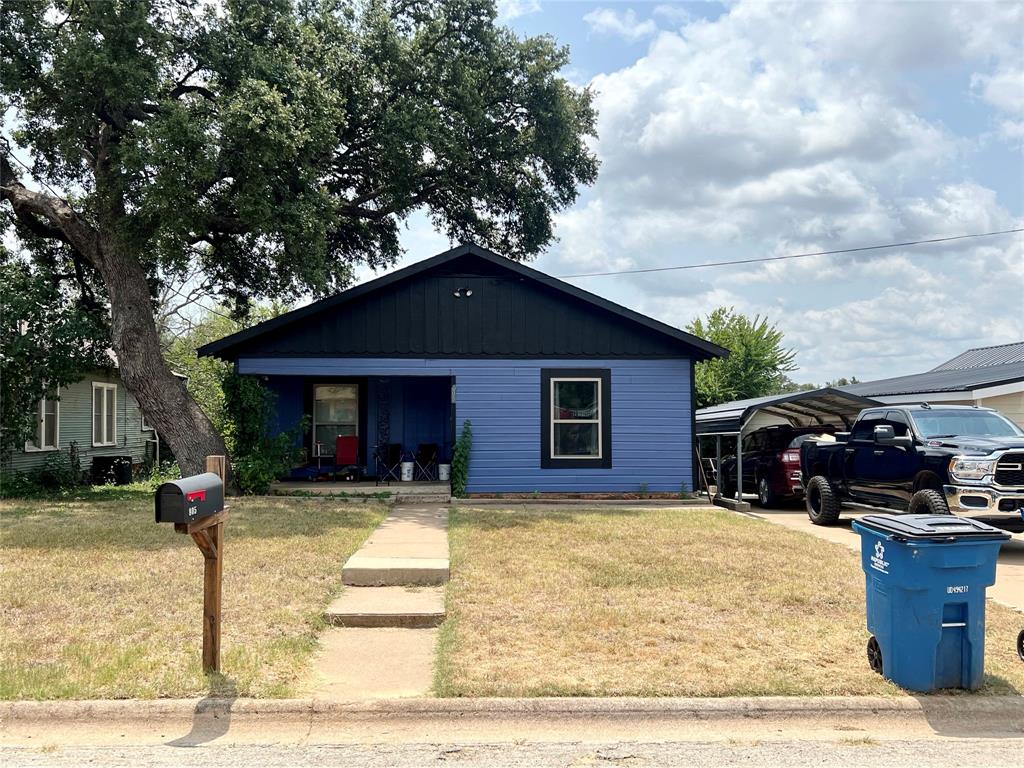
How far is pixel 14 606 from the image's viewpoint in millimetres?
6891

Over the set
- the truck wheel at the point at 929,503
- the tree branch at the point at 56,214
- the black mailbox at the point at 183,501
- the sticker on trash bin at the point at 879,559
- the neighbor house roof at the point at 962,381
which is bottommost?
the truck wheel at the point at 929,503

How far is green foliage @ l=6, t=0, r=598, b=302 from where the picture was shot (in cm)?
1422

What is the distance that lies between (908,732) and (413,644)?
10.7ft

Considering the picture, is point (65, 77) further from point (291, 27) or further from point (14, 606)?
point (14, 606)

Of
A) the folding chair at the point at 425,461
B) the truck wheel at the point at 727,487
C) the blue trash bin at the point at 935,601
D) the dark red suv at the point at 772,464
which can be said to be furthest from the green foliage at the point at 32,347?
the blue trash bin at the point at 935,601

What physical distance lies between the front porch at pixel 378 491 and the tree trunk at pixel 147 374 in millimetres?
1616

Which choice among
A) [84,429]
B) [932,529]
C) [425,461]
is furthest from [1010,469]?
[84,429]

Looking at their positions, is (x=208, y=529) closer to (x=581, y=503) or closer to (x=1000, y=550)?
(x=1000, y=550)

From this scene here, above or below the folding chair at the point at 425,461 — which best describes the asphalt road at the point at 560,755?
below

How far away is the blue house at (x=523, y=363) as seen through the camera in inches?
615

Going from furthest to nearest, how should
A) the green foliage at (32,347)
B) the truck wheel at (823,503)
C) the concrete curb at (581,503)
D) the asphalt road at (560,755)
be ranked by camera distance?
the green foliage at (32,347) → the concrete curb at (581,503) → the truck wheel at (823,503) → the asphalt road at (560,755)

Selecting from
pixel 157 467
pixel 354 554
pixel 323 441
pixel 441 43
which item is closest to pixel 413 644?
pixel 354 554

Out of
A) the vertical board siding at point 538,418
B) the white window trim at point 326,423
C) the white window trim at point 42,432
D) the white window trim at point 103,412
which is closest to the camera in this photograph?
the vertical board siding at point 538,418

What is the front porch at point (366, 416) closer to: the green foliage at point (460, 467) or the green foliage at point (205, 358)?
the green foliage at point (460, 467)
